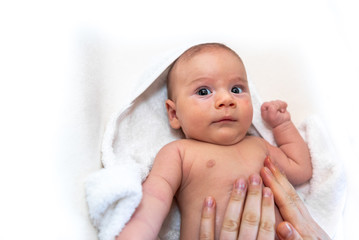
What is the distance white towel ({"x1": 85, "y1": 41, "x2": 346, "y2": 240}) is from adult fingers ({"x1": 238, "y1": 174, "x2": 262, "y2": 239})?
0.83 feet

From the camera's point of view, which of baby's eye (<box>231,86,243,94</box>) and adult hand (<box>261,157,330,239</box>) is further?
baby's eye (<box>231,86,243,94</box>)

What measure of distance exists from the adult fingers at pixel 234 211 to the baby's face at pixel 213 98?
6.4 inches

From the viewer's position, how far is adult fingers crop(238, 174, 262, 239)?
891 millimetres

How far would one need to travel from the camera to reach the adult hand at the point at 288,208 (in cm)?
95

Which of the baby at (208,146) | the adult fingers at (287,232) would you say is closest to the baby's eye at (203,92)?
the baby at (208,146)

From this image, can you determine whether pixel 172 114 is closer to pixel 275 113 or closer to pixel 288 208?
pixel 275 113

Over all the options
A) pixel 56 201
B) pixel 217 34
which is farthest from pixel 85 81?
pixel 217 34

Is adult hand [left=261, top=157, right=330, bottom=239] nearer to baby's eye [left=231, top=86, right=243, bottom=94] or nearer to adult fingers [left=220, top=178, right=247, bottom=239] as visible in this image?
adult fingers [left=220, top=178, right=247, bottom=239]

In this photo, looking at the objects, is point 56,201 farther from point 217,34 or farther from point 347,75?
point 347,75

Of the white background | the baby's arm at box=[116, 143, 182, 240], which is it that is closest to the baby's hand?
the white background

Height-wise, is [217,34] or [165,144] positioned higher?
[217,34]

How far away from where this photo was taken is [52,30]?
3.56 ft

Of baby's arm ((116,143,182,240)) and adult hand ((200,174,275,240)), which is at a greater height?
baby's arm ((116,143,182,240))

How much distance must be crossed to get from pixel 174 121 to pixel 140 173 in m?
0.25
